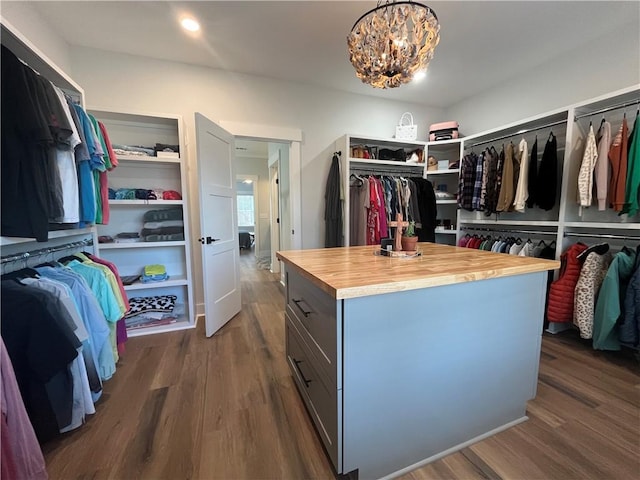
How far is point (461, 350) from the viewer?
1209 mm

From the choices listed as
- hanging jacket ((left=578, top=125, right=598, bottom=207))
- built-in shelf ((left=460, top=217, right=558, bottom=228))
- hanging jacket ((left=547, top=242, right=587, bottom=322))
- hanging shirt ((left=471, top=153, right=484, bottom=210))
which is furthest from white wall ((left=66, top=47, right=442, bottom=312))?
hanging jacket ((left=547, top=242, right=587, bottom=322))

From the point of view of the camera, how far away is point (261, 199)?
6.92 meters

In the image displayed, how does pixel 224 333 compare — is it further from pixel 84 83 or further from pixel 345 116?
pixel 345 116

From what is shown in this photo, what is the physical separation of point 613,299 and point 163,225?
12.9ft

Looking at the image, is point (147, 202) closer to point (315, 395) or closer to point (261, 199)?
point (315, 395)

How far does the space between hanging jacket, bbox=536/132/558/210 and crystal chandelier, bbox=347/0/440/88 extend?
1.90 metres

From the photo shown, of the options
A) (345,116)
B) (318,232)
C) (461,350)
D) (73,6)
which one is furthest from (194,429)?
(345,116)

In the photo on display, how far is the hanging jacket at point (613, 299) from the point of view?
1.97 m

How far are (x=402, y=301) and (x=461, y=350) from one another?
0.44 m

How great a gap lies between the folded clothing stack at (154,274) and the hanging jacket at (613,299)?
12.5ft

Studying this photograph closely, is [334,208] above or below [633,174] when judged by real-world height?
below

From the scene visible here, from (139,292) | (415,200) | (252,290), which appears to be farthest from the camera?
(252,290)

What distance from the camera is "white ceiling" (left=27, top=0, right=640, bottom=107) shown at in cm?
198

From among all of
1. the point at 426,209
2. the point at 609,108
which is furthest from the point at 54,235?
the point at 609,108
